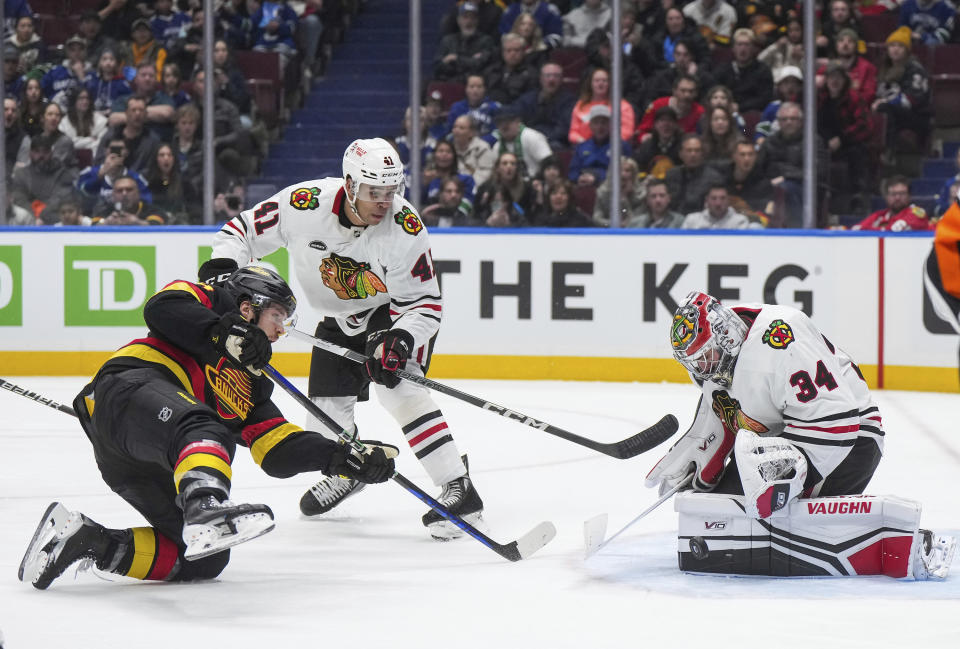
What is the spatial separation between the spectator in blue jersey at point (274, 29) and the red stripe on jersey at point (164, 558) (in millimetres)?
5233

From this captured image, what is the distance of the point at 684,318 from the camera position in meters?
3.62

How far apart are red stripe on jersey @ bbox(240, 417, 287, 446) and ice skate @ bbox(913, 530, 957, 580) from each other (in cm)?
157

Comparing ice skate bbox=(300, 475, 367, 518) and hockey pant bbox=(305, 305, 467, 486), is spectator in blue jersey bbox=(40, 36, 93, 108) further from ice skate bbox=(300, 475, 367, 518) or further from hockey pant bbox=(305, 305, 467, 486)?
ice skate bbox=(300, 475, 367, 518)

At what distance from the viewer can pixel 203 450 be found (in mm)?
3178

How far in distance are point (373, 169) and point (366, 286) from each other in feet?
1.37

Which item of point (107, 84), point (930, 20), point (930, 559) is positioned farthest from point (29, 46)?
point (930, 559)

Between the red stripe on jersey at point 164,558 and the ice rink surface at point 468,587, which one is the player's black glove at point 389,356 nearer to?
the ice rink surface at point 468,587

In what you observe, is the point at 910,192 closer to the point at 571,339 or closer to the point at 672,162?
the point at 672,162

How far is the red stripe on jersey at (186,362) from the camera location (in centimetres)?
356

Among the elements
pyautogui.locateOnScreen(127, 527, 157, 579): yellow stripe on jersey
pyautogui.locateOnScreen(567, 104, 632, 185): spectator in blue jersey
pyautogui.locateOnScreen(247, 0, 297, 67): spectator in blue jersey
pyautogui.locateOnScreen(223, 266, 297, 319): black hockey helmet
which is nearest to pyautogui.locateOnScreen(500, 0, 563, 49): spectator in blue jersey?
pyautogui.locateOnScreen(567, 104, 632, 185): spectator in blue jersey

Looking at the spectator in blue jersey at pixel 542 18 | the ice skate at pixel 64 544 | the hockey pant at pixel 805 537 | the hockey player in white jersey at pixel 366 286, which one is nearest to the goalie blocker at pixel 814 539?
the hockey pant at pixel 805 537

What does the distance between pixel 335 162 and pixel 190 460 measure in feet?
16.3

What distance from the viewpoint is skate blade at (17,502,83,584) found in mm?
3418

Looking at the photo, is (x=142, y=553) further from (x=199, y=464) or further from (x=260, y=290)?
(x=260, y=290)
